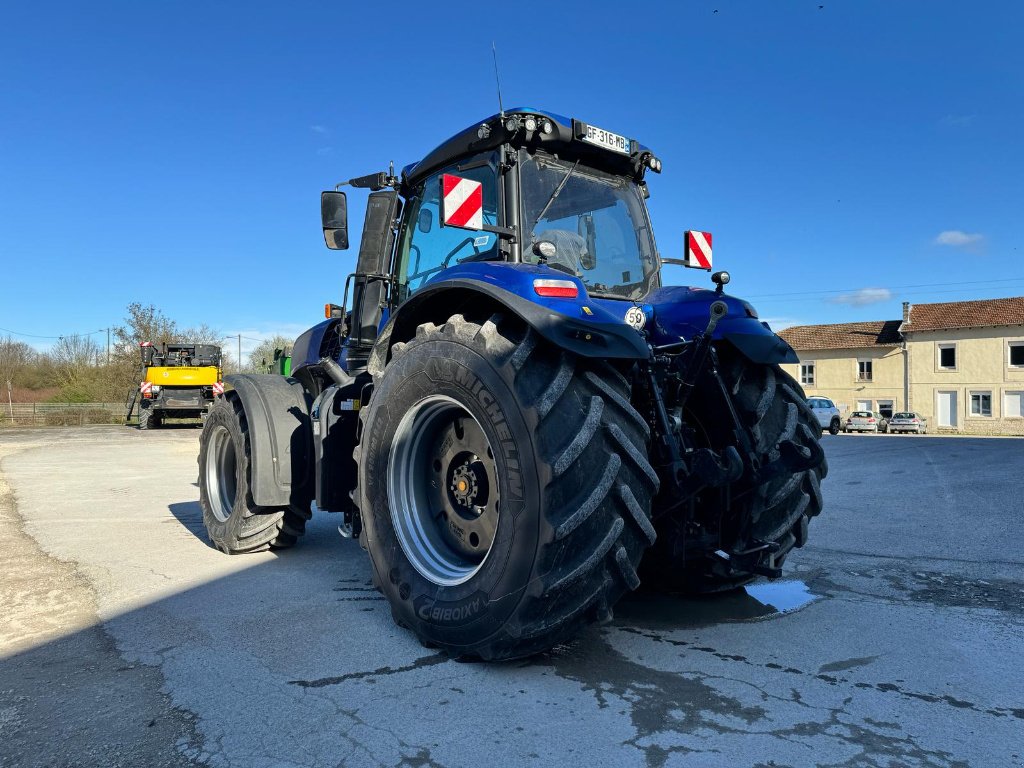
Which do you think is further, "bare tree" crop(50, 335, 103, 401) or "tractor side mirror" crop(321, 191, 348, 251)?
"bare tree" crop(50, 335, 103, 401)

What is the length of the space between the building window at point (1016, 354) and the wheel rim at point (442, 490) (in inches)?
1767

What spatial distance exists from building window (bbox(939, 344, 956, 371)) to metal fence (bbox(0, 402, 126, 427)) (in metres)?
42.8

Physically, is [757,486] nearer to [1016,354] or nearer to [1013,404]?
[1013,404]

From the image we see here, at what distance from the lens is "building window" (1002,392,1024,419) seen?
3855 cm

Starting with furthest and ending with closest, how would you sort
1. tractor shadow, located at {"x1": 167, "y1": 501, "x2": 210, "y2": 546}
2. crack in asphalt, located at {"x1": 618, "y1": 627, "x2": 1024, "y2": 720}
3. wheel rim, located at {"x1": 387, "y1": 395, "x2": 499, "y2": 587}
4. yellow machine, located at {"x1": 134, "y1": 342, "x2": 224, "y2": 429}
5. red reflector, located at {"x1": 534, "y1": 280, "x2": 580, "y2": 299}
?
yellow machine, located at {"x1": 134, "y1": 342, "x2": 224, "y2": 429}
tractor shadow, located at {"x1": 167, "y1": 501, "x2": 210, "y2": 546}
wheel rim, located at {"x1": 387, "y1": 395, "x2": 499, "y2": 587}
red reflector, located at {"x1": 534, "y1": 280, "x2": 580, "y2": 299}
crack in asphalt, located at {"x1": 618, "y1": 627, "x2": 1024, "y2": 720}

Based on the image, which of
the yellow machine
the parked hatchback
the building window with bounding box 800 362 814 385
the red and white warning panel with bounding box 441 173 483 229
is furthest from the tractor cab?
the building window with bounding box 800 362 814 385

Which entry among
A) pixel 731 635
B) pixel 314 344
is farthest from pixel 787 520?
pixel 314 344

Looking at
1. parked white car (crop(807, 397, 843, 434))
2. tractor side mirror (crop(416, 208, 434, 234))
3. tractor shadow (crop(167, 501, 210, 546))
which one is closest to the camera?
tractor side mirror (crop(416, 208, 434, 234))

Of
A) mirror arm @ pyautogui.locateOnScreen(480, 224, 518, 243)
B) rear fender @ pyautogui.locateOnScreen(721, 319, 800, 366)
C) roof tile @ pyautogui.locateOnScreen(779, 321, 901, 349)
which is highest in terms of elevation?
roof tile @ pyautogui.locateOnScreen(779, 321, 901, 349)

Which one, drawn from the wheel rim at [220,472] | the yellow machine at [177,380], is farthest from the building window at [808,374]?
the wheel rim at [220,472]

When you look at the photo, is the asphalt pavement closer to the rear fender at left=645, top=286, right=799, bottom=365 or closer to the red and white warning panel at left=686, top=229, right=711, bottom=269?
the rear fender at left=645, top=286, right=799, bottom=365

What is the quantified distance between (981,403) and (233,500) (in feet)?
146

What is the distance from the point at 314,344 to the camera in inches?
218

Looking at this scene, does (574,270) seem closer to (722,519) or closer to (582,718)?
(722,519)
